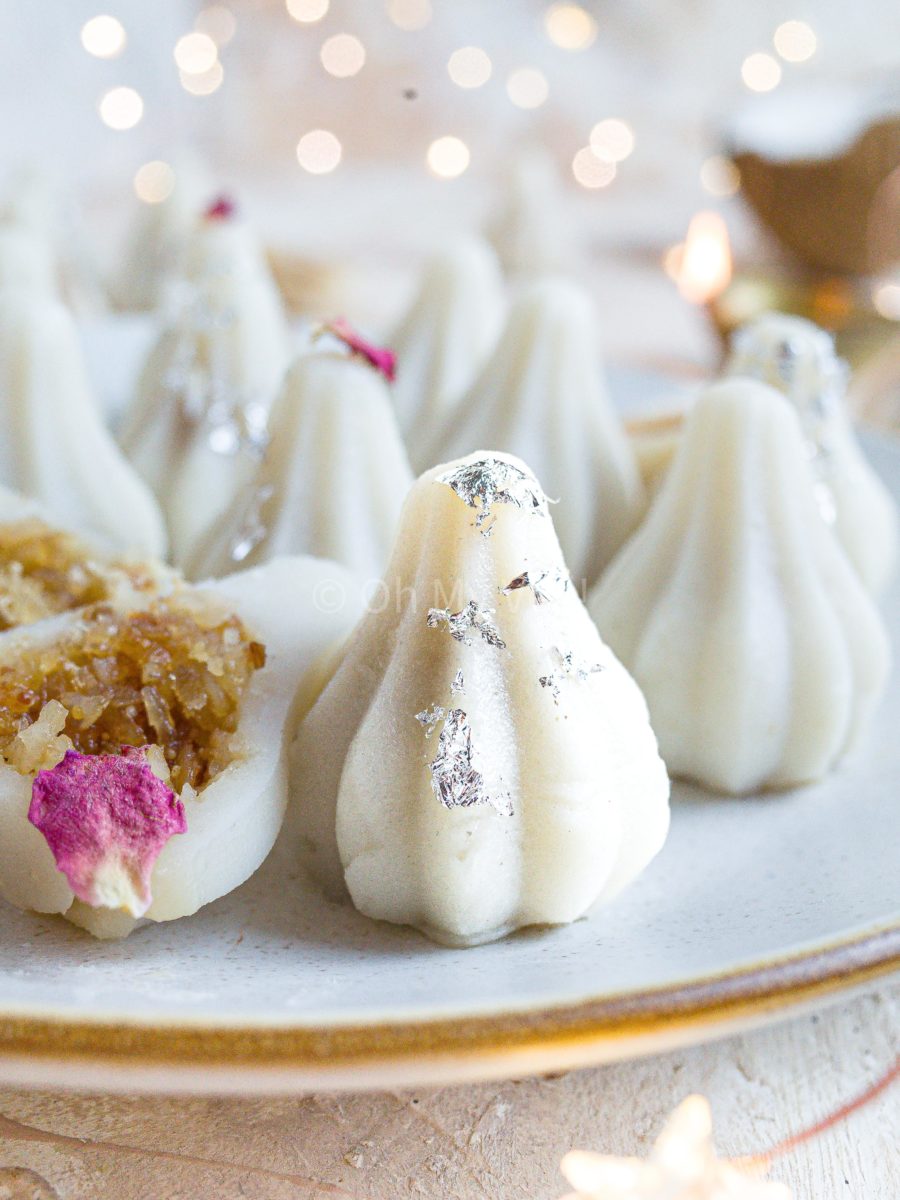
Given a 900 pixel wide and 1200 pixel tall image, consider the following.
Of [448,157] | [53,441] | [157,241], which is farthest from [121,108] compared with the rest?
[53,441]

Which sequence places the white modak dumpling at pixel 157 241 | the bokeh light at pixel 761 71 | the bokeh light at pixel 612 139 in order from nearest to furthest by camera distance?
the white modak dumpling at pixel 157 241 < the bokeh light at pixel 761 71 < the bokeh light at pixel 612 139

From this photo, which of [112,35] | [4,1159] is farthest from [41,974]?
[112,35]

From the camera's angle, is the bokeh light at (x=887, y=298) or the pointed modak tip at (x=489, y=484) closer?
the pointed modak tip at (x=489, y=484)

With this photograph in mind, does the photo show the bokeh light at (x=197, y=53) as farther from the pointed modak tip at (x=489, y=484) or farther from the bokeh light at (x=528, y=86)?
the pointed modak tip at (x=489, y=484)

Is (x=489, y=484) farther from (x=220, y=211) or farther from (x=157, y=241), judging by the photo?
(x=157, y=241)

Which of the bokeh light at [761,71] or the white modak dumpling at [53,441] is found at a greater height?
the white modak dumpling at [53,441]

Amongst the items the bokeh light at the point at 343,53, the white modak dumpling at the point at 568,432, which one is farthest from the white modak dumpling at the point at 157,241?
the bokeh light at the point at 343,53

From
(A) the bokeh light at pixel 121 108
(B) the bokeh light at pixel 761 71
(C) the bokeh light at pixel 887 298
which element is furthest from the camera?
(B) the bokeh light at pixel 761 71

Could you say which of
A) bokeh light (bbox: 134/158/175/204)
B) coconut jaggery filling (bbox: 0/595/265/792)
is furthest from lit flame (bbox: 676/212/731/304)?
coconut jaggery filling (bbox: 0/595/265/792)
